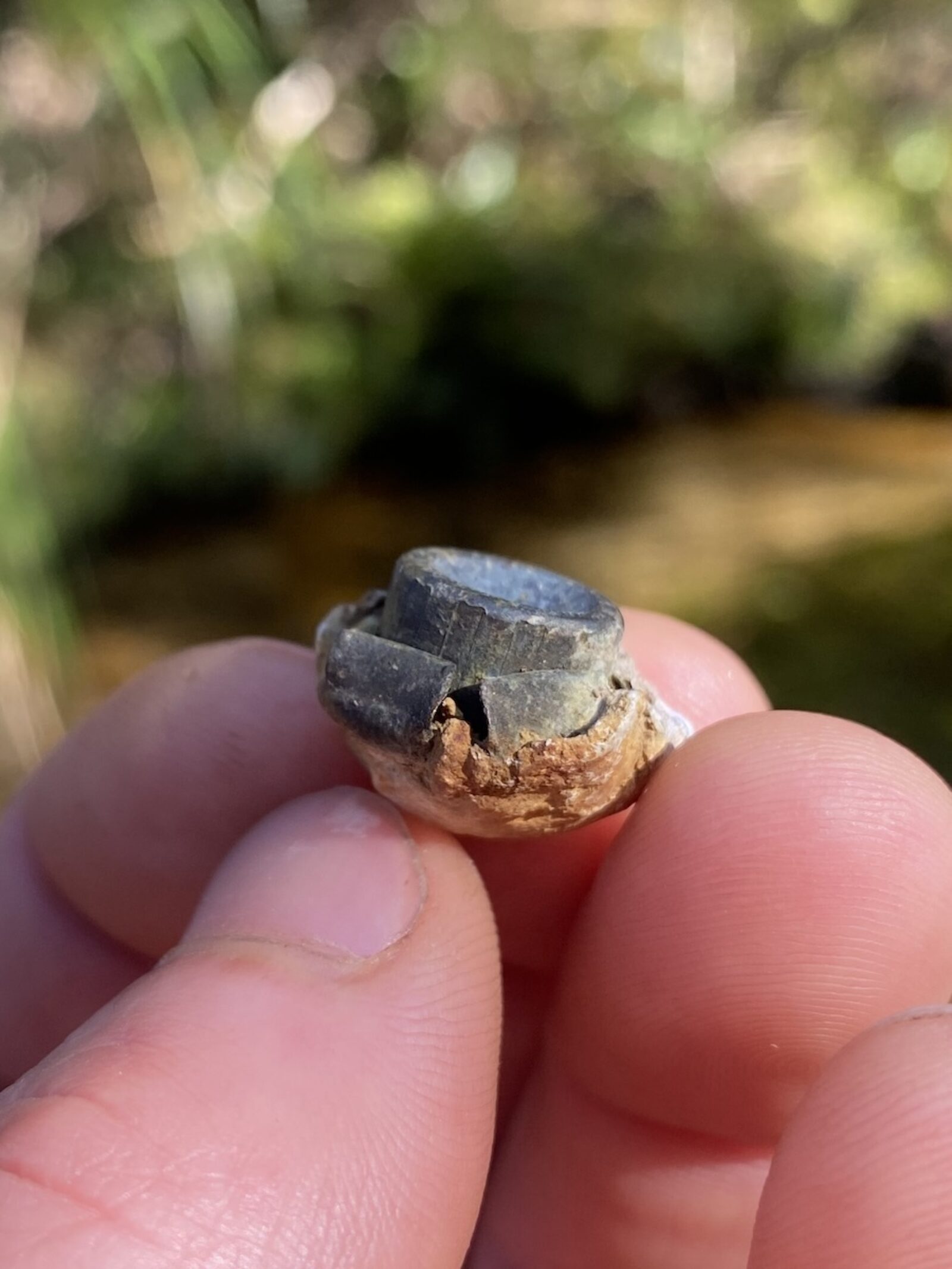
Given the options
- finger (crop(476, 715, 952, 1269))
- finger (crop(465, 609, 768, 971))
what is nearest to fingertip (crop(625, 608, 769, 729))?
finger (crop(465, 609, 768, 971))

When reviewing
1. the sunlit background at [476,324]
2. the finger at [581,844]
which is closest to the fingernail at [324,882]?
the finger at [581,844]

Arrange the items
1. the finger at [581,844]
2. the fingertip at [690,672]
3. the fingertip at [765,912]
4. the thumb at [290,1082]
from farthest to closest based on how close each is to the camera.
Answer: the fingertip at [690,672], the finger at [581,844], the fingertip at [765,912], the thumb at [290,1082]

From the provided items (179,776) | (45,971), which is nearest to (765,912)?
(179,776)

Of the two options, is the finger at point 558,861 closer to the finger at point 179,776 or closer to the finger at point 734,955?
the finger at point 734,955

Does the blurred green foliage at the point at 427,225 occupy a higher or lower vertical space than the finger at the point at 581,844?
higher

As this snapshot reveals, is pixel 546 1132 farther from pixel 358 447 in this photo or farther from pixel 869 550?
pixel 358 447

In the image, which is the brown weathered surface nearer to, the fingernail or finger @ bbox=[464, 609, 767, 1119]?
the fingernail
